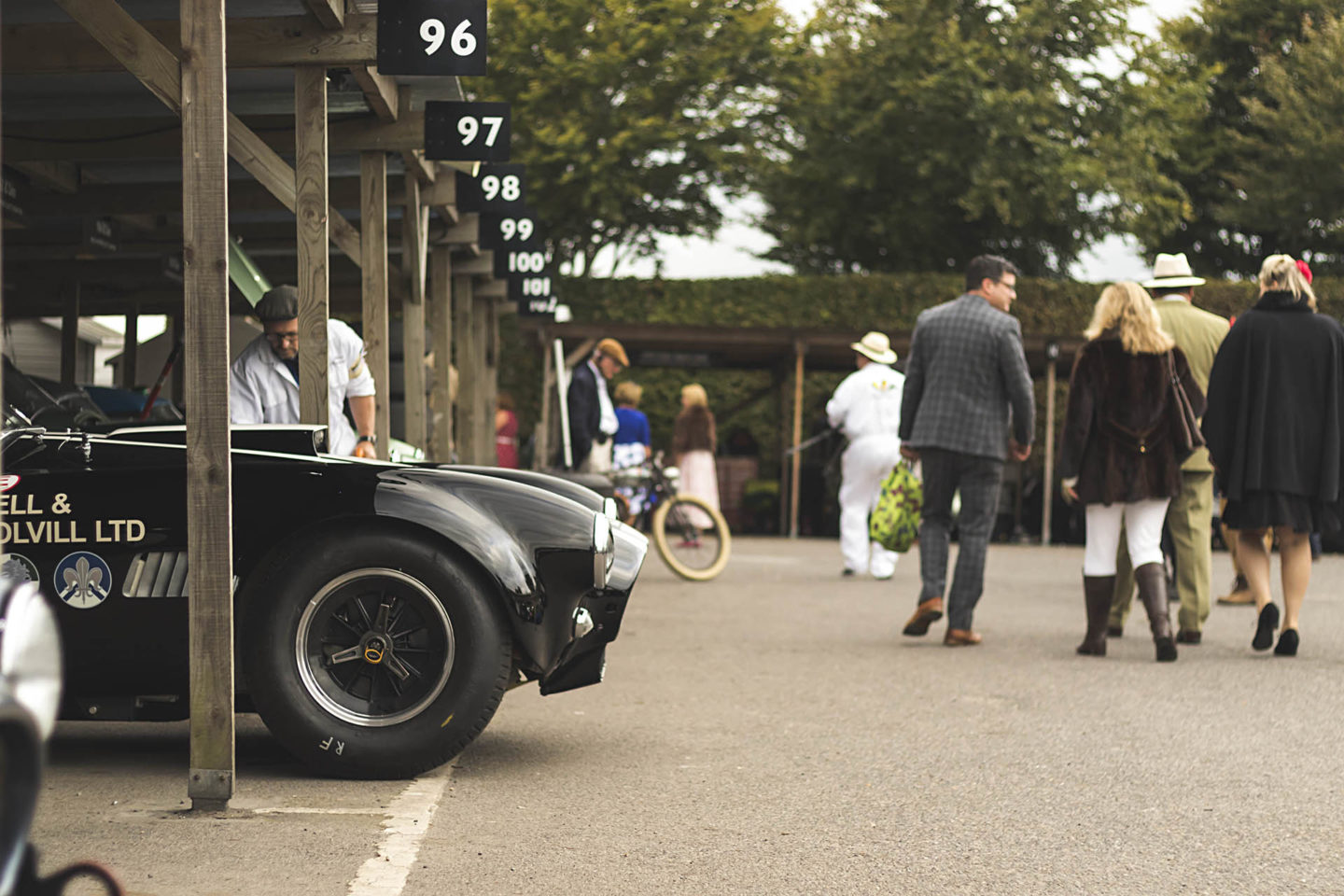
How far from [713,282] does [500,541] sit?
69.1 feet

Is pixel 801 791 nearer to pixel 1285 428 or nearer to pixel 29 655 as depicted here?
pixel 29 655

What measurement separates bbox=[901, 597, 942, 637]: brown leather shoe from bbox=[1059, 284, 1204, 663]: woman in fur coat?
79 cm

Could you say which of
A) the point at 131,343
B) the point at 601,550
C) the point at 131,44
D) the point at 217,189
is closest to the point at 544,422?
the point at 131,343

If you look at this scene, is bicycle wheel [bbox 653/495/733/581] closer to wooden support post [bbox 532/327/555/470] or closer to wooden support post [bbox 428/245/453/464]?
wooden support post [bbox 428/245/453/464]

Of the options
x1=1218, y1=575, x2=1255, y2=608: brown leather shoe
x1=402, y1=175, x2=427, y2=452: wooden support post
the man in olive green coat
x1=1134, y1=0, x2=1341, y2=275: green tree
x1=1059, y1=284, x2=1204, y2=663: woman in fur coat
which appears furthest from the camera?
x1=1134, y1=0, x2=1341, y2=275: green tree

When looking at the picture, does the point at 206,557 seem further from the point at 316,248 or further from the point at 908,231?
the point at 908,231

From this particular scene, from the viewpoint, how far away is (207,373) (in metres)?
4.91

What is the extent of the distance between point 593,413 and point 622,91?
17.8 meters

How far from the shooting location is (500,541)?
211 inches

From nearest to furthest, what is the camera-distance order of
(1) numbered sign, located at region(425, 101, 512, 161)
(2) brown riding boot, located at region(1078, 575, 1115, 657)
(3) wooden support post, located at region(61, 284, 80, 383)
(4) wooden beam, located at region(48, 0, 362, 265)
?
(4) wooden beam, located at region(48, 0, 362, 265) → (2) brown riding boot, located at region(1078, 575, 1115, 657) → (1) numbered sign, located at region(425, 101, 512, 161) → (3) wooden support post, located at region(61, 284, 80, 383)

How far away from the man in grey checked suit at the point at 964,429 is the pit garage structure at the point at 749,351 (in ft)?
38.4

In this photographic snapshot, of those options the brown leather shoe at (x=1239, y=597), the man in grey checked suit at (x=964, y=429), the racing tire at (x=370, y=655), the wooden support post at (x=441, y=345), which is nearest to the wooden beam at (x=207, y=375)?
the racing tire at (x=370, y=655)

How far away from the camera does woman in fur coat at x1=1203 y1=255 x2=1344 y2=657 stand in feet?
29.8

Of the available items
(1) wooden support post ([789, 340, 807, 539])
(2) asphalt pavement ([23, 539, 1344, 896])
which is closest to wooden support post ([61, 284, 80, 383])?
(1) wooden support post ([789, 340, 807, 539])
